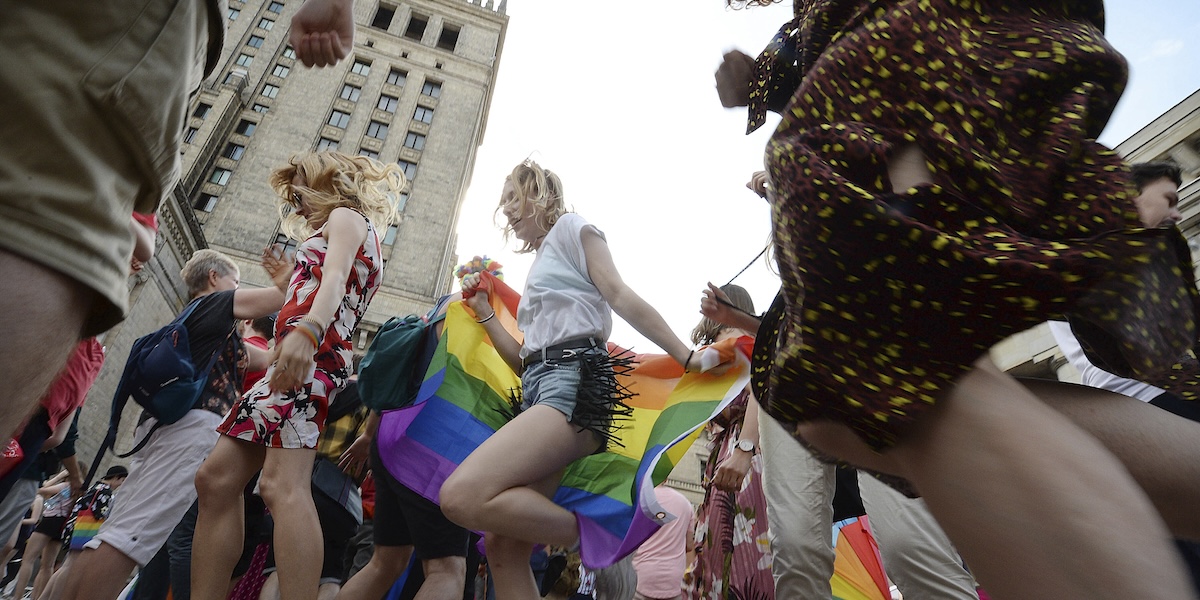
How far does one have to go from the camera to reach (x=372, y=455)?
3178 millimetres

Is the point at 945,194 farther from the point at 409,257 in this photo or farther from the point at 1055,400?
the point at 409,257

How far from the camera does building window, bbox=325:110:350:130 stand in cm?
2956

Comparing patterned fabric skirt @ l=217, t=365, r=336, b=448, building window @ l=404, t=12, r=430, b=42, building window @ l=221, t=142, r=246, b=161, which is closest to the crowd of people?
patterned fabric skirt @ l=217, t=365, r=336, b=448

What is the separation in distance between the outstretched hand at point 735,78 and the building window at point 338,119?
106 feet

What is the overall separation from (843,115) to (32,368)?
1.21m

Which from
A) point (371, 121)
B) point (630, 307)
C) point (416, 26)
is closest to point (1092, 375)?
point (630, 307)

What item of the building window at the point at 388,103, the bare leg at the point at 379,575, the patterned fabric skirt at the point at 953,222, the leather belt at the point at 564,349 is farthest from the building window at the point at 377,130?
the patterned fabric skirt at the point at 953,222

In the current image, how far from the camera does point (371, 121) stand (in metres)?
30.1

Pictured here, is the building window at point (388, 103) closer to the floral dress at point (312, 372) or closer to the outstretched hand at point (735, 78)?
the floral dress at point (312, 372)

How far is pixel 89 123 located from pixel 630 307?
187 cm

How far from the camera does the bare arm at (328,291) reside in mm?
2312

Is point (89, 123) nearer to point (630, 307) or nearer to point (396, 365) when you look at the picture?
point (630, 307)

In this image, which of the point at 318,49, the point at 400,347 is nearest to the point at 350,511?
the point at 400,347

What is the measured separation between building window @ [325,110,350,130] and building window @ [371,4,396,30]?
25.3ft
